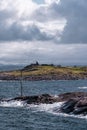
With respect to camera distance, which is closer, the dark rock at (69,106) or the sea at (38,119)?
the sea at (38,119)

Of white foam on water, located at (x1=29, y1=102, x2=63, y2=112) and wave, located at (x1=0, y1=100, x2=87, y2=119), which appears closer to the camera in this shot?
wave, located at (x1=0, y1=100, x2=87, y2=119)

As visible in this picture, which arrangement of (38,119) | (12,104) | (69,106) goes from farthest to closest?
(12,104), (69,106), (38,119)

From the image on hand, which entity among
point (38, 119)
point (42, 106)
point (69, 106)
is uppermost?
point (69, 106)

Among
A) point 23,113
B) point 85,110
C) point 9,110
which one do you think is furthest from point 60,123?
point 9,110

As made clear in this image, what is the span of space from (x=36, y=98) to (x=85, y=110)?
26.8 metres

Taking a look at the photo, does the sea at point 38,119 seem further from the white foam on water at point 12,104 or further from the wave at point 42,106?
the white foam on water at point 12,104

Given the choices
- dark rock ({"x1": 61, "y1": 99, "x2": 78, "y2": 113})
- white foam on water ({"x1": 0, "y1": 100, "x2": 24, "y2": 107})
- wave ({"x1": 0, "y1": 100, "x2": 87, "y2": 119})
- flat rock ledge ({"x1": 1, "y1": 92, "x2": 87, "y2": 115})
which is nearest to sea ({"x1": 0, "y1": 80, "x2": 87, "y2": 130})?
wave ({"x1": 0, "y1": 100, "x2": 87, "y2": 119})

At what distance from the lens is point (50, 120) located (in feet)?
293

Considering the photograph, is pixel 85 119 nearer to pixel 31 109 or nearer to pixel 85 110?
pixel 85 110

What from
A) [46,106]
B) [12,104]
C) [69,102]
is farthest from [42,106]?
[12,104]

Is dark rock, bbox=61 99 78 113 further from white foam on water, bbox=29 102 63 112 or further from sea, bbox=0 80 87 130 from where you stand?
white foam on water, bbox=29 102 63 112

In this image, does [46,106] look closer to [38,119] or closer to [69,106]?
[69,106]

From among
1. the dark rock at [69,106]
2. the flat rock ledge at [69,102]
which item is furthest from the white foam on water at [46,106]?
the dark rock at [69,106]

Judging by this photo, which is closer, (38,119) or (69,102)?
(38,119)
